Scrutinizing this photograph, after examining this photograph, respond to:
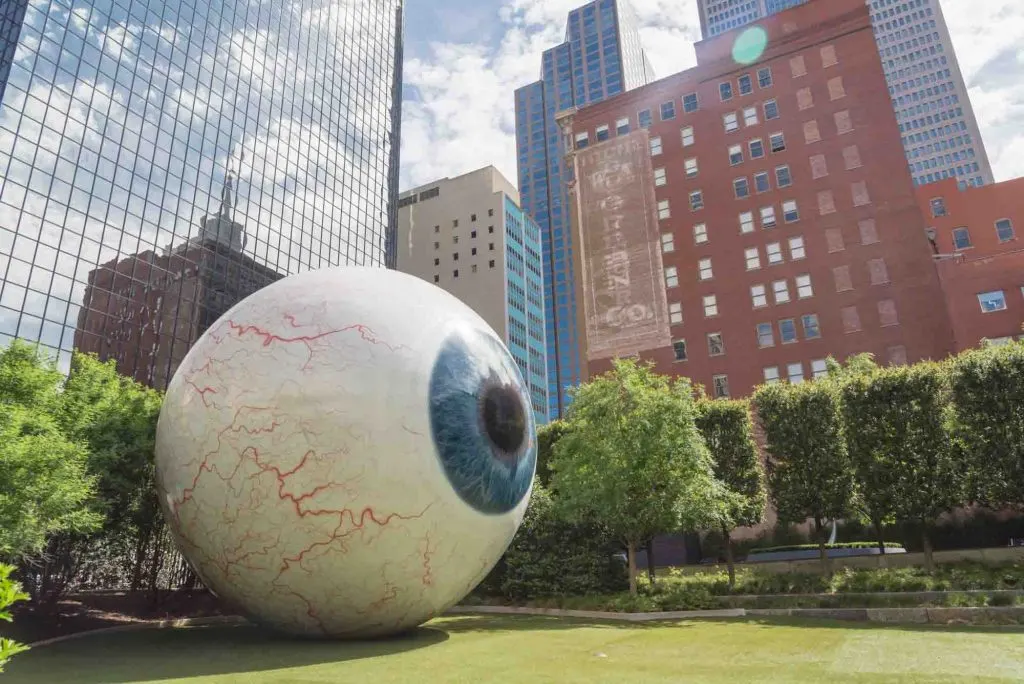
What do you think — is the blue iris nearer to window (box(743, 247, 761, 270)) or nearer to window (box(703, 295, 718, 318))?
window (box(703, 295, 718, 318))

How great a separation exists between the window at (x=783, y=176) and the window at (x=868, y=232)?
6.77 m

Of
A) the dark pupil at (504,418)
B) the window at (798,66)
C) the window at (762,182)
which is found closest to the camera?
the dark pupil at (504,418)

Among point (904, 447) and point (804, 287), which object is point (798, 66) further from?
point (904, 447)

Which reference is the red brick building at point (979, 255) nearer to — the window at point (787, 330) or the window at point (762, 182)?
the window at point (787, 330)

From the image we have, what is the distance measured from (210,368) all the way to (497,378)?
5493 mm

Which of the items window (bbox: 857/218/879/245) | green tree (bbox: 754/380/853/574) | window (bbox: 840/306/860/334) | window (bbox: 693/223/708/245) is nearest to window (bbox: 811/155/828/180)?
window (bbox: 857/218/879/245)

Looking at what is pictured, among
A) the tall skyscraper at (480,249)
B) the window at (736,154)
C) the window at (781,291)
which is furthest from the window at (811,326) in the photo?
the tall skyscraper at (480,249)

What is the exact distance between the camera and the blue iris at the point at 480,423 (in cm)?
1139

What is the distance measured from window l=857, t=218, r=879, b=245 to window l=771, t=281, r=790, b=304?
615 cm

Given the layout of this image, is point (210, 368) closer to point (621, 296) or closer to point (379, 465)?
point (379, 465)

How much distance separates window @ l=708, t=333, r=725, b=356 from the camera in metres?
50.1

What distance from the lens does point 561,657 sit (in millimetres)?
10875

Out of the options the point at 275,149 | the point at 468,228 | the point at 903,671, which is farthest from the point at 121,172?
the point at 468,228

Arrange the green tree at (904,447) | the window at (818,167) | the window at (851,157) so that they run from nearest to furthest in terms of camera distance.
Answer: the green tree at (904,447), the window at (851,157), the window at (818,167)
